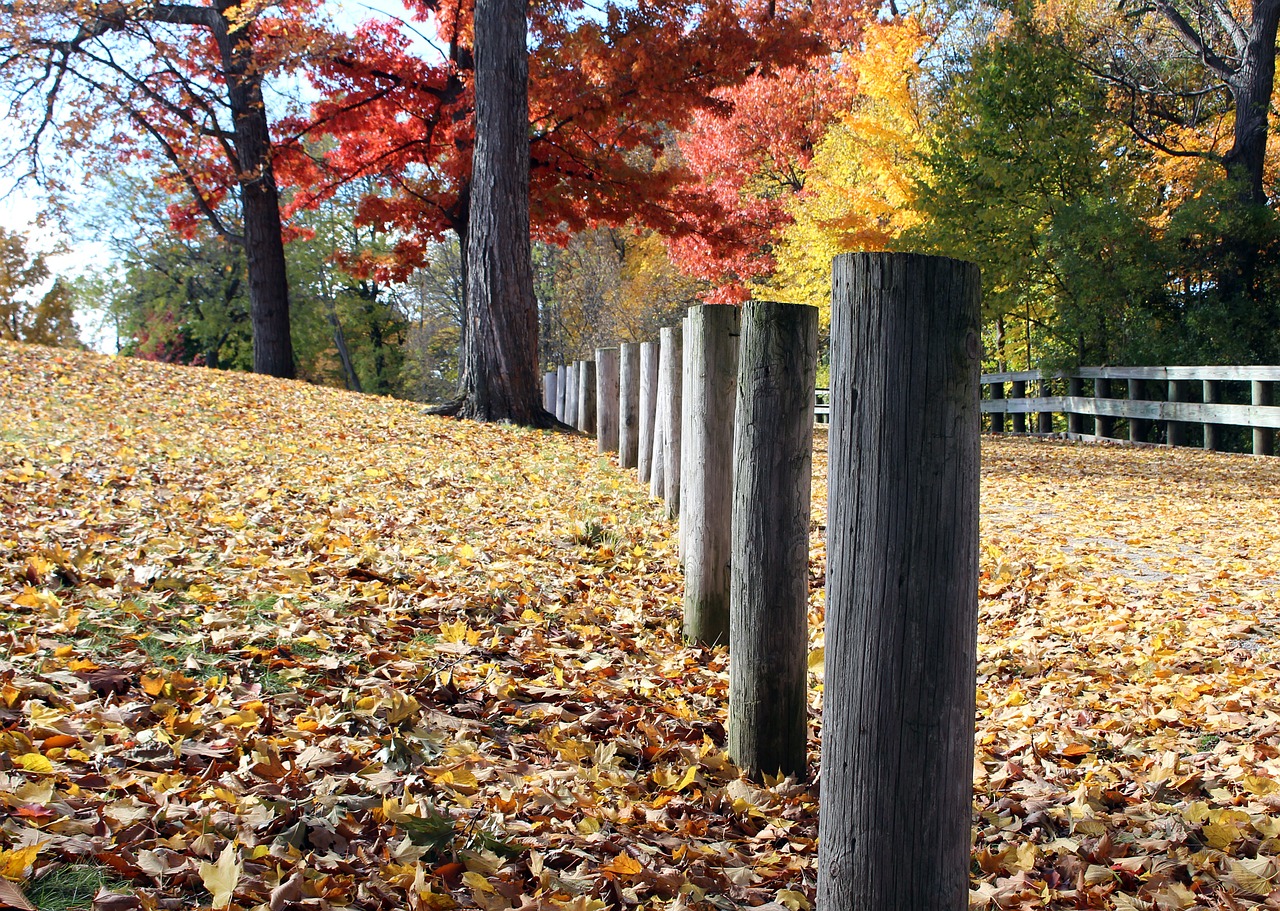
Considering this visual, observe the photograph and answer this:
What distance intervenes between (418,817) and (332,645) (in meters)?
1.37

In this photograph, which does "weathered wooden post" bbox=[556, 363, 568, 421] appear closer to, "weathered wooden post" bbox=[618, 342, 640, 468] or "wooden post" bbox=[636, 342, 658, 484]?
"weathered wooden post" bbox=[618, 342, 640, 468]

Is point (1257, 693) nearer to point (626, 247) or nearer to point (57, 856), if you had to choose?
point (57, 856)

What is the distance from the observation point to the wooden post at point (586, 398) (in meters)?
12.3

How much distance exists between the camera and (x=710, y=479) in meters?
4.33

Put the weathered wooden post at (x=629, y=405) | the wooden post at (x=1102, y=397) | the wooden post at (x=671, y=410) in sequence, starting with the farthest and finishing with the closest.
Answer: the wooden post at (x=1102, y=397)
the weathered wooden post at (x=629, y=405)
the wooden post at (x=671, y=410)

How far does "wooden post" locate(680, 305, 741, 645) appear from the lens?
4281mm

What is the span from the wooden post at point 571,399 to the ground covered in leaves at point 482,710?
612 cm

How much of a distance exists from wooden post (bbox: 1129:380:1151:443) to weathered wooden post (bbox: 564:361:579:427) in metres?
9.51

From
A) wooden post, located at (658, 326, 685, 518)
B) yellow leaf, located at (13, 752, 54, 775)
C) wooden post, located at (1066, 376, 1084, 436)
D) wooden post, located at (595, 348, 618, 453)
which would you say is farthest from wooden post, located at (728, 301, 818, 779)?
wooden post, located at (1066, 376, 1084, 436)

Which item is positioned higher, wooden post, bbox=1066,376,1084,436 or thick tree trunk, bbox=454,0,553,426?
thick tree trunk, bbox=454,0,553,426

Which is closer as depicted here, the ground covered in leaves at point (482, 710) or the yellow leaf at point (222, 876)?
the yellow leaf at point (222, 876)

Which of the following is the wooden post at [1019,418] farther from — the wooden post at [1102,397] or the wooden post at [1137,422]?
the wooden post at [1137,422]

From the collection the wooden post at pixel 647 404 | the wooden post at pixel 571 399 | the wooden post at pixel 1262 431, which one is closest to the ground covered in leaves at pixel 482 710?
the wooden post at pixel 647 404

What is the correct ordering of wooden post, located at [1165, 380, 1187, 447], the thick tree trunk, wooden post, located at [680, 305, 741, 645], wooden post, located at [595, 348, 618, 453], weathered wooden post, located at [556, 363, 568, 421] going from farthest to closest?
wooden post, located at [1165, 380, 1187, 447] < weathered wooden post, located at [556, 363, 568, 421] < the thick tree trunk < wooden post, located at [595, 348, 618, 453] < wooden post, located at [680, 305, 741, 645]
